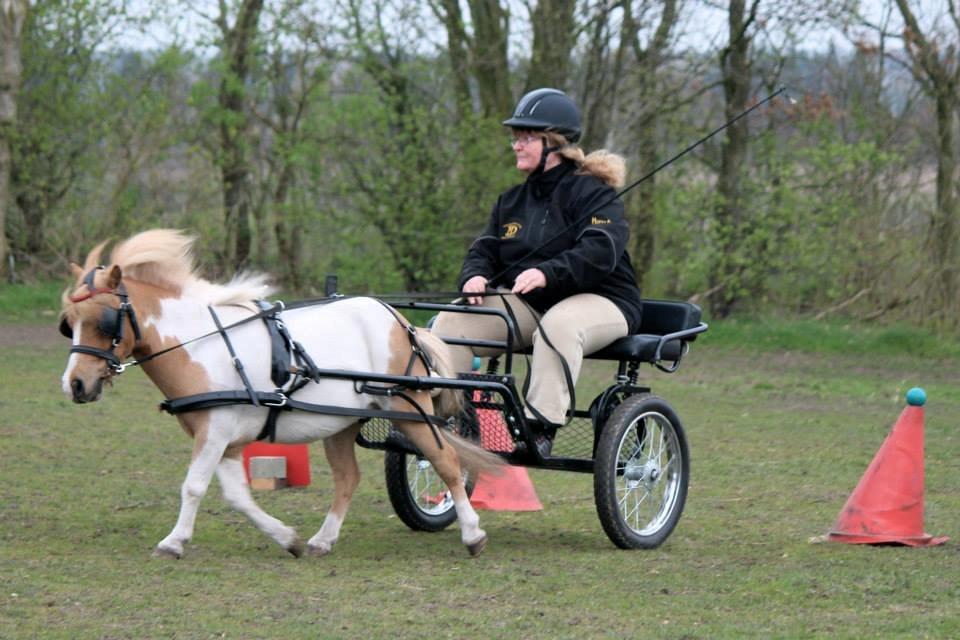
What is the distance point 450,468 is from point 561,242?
117 cm

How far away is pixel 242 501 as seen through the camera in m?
5.79

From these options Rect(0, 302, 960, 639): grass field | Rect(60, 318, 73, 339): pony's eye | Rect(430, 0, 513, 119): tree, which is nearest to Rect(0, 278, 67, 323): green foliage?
Rect(430, 0, 513, 119): tree

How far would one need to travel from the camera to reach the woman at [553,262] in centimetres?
628

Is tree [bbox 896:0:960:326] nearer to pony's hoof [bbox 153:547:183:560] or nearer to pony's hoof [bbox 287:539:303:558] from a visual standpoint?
pony's hoof [bbox 287:539:303:558]

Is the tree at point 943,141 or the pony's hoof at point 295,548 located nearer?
the pony's hoof at point 295,548

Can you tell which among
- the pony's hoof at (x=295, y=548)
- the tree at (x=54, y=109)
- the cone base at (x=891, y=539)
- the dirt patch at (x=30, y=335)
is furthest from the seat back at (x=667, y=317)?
the tree at (x=54, y=109)

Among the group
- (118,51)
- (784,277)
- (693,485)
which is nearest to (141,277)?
(693,485)

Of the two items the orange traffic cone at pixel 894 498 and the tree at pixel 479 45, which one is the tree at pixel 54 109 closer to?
the tree at pixel 479 45

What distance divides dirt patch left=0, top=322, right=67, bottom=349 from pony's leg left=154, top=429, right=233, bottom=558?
10425mm

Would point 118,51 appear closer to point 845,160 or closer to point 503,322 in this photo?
point 845,160

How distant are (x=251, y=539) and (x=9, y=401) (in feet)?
18.8

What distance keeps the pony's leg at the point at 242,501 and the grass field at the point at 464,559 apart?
12 cm

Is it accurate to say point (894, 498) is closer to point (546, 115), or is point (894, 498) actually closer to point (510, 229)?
point (510, 229)

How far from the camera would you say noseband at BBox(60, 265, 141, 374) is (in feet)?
18.2
